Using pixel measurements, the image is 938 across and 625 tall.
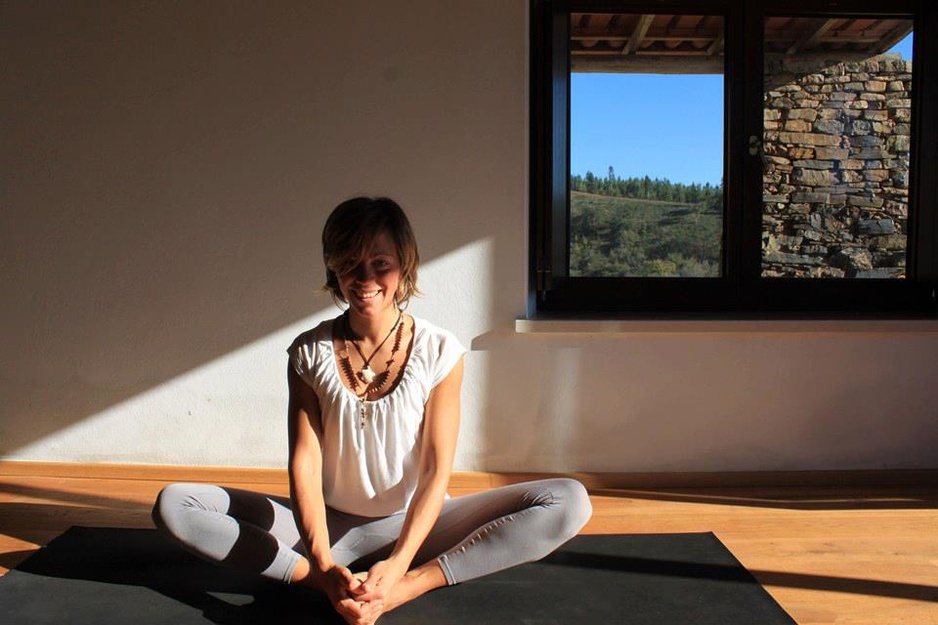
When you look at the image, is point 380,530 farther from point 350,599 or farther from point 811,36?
point 811,36

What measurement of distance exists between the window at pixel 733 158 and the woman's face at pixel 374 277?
146 centimetres

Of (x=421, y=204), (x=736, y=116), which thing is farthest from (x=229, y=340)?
(x=736, y=116)

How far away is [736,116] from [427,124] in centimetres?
115

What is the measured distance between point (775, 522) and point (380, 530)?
1.39m

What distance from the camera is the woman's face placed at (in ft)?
6.89

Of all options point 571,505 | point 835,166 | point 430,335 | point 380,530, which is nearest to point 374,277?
point 430,335

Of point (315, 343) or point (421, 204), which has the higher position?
point (421, 204)

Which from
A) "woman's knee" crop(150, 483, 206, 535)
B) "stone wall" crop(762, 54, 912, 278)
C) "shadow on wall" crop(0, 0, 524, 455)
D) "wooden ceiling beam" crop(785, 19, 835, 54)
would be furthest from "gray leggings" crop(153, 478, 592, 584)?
"wooden ceiling beam" crop(785, 19, 835, 54)

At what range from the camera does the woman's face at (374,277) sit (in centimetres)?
210

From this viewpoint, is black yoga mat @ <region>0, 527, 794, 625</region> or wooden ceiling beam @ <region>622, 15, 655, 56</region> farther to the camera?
wooden ceiling beam @ <region>622, 15, 655, 56</region>

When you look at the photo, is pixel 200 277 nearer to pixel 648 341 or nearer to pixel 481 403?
pixel 481 403

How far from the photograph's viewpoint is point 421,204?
134 inches

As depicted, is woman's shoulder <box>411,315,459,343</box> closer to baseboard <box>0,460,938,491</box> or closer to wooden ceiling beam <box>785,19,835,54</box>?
baseboard <box>0,460,938,491</box>

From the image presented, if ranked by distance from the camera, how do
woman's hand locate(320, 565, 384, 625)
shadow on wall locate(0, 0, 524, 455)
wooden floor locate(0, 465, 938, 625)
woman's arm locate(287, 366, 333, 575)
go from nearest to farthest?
woman's hand locate(320, 565, 384, 625)
woman's arm locate(287, 366, 333, 575)
wooden floor locate(0, 465, 938, 625)
shadow on wall locate(0, 0, 524, 455)
